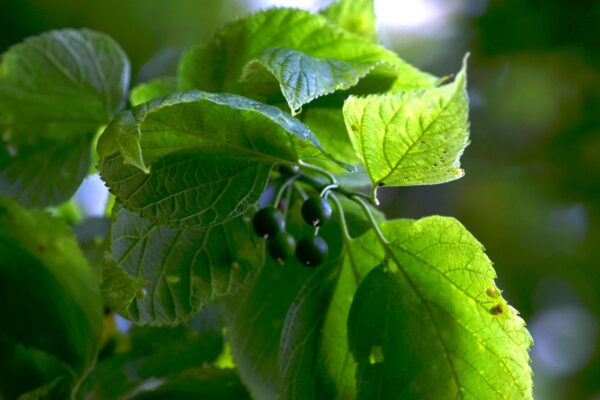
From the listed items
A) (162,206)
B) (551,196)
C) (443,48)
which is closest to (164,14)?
(443,48)

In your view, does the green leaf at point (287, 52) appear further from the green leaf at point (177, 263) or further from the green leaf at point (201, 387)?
the green leaf at point (201, 387)

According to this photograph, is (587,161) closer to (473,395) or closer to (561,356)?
(561,356)

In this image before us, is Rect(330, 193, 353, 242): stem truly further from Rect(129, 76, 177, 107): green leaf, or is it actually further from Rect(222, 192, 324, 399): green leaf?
Rect(129, 76, 177, 107): green leaf

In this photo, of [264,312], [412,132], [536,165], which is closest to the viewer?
[412,132]

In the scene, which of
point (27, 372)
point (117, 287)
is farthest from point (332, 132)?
point (27, 372)

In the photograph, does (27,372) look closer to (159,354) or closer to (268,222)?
(159,354)

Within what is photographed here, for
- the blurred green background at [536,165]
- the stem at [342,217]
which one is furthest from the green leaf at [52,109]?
the blurred green background at [536,165]

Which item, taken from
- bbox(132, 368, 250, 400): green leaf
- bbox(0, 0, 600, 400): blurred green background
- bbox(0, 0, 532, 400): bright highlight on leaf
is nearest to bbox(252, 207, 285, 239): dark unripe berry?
bbox(0, 0, 532, 400): bright highlight on leaf
